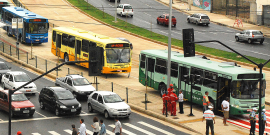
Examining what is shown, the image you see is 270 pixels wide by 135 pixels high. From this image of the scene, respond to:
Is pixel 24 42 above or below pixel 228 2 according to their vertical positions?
below

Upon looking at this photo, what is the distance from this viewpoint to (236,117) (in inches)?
1125

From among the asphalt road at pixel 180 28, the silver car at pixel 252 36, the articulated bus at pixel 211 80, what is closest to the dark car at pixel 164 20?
the asphalt road at pixel 180 28

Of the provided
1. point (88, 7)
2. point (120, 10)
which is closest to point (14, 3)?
point (88, 7)

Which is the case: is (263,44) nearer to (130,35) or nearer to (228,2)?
(130,35)

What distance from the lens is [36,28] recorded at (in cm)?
5191

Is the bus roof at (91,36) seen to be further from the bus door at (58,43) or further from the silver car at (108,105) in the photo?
the silver car at (108,105)

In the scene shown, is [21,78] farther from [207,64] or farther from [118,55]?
[207,64]

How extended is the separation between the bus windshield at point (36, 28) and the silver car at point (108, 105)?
24993mm

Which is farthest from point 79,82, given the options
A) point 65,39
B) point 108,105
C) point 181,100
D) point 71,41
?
point 65,39

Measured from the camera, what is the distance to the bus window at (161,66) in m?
32.8

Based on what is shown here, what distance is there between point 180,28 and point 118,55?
1140 inches

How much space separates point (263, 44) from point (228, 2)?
23.7m

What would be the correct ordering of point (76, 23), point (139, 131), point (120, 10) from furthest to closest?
point (120, 10), point (76, 23), point (139, 131)

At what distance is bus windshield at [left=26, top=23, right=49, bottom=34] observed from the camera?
51531 millimetres
